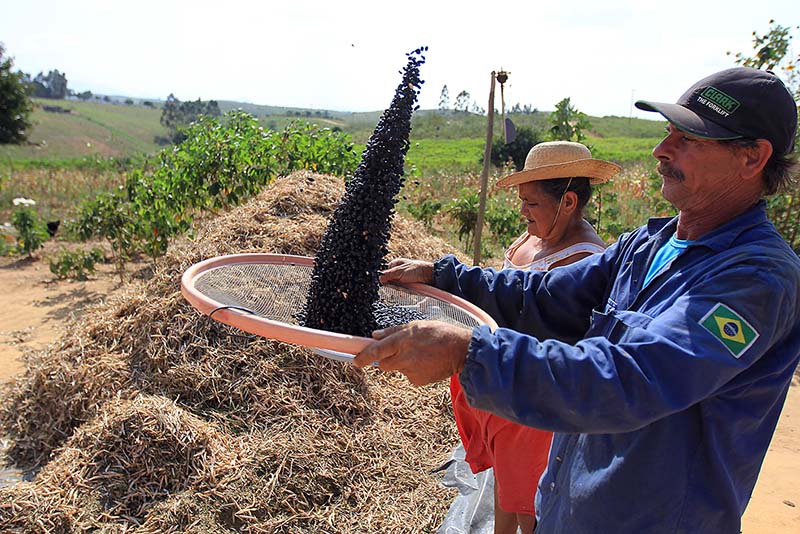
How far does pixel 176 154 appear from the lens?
308 inches

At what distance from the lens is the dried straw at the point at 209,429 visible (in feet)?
10.6

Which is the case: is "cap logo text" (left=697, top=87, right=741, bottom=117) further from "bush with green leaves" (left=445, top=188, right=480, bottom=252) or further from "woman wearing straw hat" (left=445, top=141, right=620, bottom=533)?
"bush with green leaves" (left=445, top=188, right=480, bottom=252)

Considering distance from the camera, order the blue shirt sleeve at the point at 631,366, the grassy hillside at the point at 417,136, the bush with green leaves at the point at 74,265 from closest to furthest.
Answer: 1. the blue shirt sleeve at the point at 631,366
2. the bush with green leaves at the point at 74,265
3. the grassy hillside at the point at 417,136

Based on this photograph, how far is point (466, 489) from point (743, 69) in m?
2.88

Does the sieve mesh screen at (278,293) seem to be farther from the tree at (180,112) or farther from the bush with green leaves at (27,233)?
the tree at (180,112)

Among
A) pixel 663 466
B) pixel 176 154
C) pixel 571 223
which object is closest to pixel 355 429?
pixel 571 223

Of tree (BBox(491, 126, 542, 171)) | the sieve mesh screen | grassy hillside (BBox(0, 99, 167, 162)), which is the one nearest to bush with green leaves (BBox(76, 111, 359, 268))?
the sieve mesh screen

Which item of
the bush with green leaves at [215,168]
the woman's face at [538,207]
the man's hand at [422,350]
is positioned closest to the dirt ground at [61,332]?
the bush with green leaves at [215,168]

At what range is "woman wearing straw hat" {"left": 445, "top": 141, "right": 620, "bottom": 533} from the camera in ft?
8.27

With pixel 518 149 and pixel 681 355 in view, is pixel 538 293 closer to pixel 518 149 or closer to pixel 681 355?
pixel 681 355

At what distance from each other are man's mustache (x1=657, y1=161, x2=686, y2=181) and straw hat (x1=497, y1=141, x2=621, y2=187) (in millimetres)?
1293

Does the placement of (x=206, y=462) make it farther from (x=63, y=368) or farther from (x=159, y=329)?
(x=63, y=368)

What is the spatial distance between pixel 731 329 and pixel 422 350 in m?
0.70

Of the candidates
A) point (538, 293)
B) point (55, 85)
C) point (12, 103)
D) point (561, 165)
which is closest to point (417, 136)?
point (12, 103)
